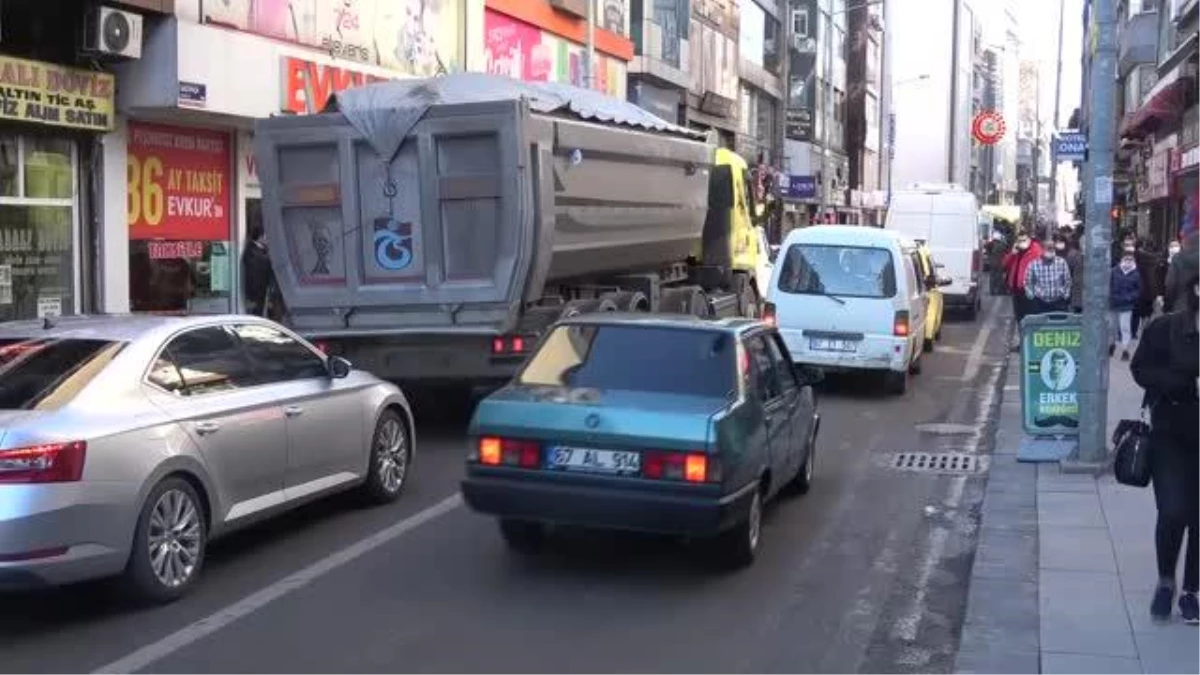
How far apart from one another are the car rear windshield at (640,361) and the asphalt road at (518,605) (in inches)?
41.6

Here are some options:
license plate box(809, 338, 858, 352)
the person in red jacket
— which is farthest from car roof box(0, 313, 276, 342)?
the person in red jacket

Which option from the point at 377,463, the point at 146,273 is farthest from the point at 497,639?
the point at 146,273

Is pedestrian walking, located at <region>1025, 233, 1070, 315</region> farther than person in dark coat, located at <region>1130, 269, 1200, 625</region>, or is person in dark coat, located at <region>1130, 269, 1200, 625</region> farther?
pedestrian walking, located at <region>1025, 233, 1070, 315</region>

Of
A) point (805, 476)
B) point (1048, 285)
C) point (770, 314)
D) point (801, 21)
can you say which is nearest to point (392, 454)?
point (805, 476)

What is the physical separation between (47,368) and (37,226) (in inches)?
362

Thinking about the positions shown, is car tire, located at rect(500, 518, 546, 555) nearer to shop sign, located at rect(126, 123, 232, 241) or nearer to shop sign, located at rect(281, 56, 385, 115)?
shop sign, located at rect(126, 123, 232, 241)

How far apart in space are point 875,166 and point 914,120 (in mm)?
24499

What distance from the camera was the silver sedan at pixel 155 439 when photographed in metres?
6.09

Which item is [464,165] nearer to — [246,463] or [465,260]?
[465,260]

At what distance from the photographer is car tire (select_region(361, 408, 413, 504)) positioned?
9.09 meters

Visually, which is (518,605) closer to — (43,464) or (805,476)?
(43,464)

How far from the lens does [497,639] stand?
631 cm

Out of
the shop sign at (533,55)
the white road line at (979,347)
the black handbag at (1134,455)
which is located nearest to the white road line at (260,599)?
the black handbag at (1134,455)

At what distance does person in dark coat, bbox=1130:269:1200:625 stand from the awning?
2581 centimetres
